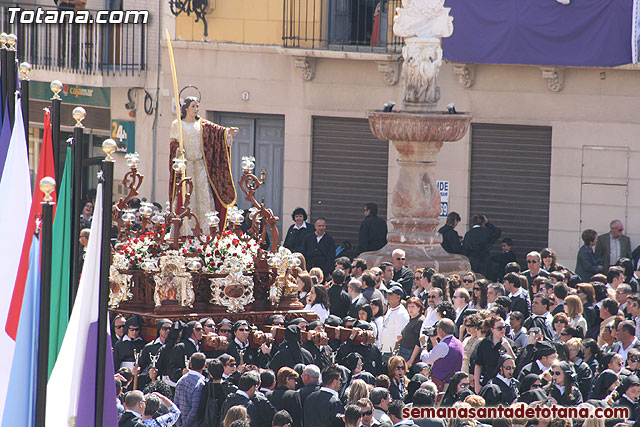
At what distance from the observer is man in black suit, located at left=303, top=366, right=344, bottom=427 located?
10.4 metres

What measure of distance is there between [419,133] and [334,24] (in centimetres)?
578

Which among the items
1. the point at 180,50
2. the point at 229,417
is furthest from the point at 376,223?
the point at 229,417

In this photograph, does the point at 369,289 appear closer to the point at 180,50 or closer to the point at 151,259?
the point at 151,259

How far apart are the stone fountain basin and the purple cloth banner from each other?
11.3ft

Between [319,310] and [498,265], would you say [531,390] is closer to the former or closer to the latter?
[319,310]

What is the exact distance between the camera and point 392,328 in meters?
13.5

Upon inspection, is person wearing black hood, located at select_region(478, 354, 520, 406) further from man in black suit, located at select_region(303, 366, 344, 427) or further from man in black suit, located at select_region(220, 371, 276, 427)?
man in black suit, located at select_region(220, 371, 276, 427)

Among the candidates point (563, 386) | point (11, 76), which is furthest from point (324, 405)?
point (11, 76)

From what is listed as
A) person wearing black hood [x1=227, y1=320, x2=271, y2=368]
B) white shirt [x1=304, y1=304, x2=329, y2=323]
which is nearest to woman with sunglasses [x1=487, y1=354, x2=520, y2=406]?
person wearing black hood [x1=227, y1=320, x2=271, y2=368]

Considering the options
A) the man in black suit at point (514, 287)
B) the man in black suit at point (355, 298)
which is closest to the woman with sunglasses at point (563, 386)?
the man in black suit at point (355, 298)

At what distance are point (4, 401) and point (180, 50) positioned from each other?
1529 centimetres

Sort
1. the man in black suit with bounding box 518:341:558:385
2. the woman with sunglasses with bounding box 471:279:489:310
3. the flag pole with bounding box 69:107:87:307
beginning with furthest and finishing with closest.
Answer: the woman with sunglasses with bounding box 471:279:489:310, the man in black suit with bounding box 518:341:558:385, the flag pole with bounding box 69:107:87:307

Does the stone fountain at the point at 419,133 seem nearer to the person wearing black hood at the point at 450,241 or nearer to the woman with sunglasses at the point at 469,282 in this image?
the person wearing black hood at the point at 450,241

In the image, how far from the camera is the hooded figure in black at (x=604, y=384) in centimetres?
1079
